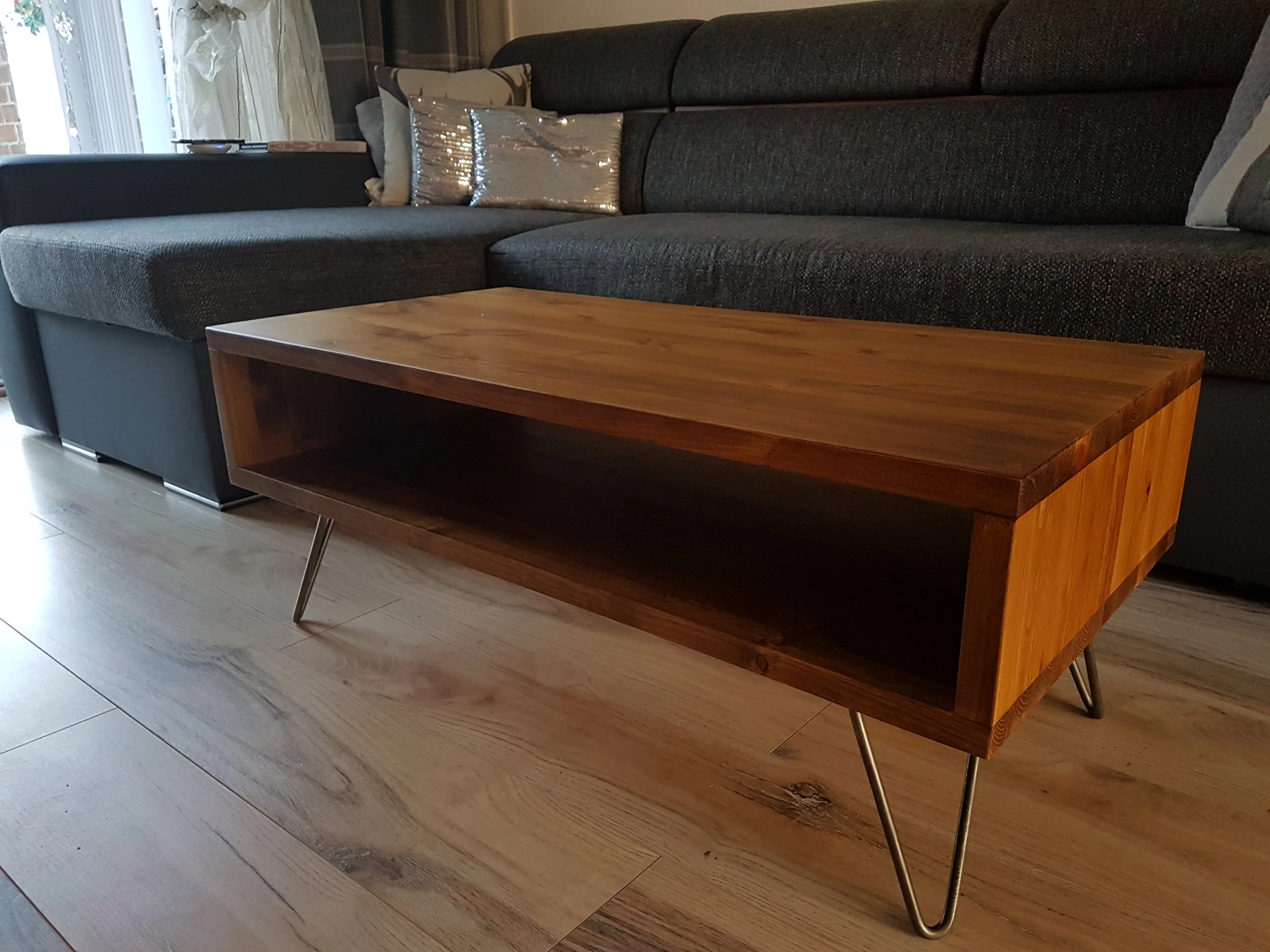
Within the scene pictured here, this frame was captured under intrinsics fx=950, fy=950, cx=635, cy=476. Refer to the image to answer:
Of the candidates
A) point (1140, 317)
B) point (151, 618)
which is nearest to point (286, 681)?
point (151, 618)

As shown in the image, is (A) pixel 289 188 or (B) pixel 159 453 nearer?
(B) pixel 159 453

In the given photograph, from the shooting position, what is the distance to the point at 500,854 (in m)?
0.82

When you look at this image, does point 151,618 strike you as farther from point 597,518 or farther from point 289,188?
point 289,188

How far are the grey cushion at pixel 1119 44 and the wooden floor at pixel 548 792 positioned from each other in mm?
989

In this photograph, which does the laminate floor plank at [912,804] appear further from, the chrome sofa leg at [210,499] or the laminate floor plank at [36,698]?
the chrome sofa leg at [210,499]

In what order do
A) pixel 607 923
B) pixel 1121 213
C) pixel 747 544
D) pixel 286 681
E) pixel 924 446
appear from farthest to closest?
pixel 1121 213, pixel 286 681, pixel 747 544, pixel 607 923, pixel 924 446

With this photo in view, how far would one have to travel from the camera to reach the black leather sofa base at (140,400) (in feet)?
5.15

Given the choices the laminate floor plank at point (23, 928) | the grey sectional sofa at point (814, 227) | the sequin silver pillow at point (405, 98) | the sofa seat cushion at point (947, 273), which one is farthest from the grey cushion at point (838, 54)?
the laminate floor plank at point (23, 928)

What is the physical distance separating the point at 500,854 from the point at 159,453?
1206 mm

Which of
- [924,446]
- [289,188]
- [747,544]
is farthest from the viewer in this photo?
[289,188]

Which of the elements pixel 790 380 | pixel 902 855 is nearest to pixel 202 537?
pixel 790 380

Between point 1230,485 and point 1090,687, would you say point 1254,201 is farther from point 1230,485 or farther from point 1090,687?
point 1090,687

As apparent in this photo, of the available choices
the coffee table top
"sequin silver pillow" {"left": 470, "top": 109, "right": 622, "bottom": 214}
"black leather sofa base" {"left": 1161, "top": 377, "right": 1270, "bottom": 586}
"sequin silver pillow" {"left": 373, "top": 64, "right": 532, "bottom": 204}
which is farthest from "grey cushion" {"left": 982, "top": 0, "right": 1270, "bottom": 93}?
"sequin silver pillow" {"left": 373, "top": 64, "right": 532, "bottom": 204}

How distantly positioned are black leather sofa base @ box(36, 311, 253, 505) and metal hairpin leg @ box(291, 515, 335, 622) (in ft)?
1.27
